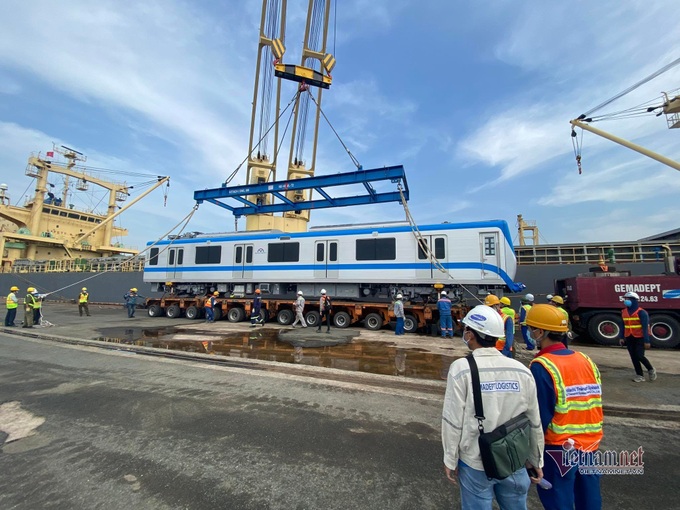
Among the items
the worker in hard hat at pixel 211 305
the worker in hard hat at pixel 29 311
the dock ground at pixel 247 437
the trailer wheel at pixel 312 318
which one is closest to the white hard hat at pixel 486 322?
the dock ground at pixel 247 437

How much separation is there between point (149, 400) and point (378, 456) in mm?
3649

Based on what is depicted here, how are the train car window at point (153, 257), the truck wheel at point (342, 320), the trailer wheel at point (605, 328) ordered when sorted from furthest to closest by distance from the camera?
the train car window at point (153, 257), the truck wheel at point (342, 320), the trailer wheel at point (605, 328)

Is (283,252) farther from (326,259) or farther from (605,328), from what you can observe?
(605,328)

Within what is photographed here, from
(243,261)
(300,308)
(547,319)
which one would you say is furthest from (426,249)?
(547,319)

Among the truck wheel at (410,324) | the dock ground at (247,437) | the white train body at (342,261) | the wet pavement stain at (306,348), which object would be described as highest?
the white train body at (342,261)

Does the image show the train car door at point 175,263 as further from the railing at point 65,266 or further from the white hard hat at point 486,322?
the white hard hat at point 486,322

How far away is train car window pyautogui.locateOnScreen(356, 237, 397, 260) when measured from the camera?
12286 mm

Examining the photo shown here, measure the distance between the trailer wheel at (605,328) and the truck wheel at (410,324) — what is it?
5.53 meters

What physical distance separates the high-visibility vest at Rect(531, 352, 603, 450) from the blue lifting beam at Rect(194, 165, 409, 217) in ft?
38.0

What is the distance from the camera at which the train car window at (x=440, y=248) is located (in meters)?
11.5

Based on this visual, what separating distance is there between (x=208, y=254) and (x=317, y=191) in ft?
21.4

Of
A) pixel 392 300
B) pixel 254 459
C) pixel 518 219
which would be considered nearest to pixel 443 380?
pixel 254 459

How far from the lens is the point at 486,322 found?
6.17 ft

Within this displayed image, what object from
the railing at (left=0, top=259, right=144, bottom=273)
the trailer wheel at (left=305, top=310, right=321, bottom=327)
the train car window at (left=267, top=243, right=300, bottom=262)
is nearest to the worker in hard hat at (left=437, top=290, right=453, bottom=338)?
the trailer wheel at (left=305, top=310, right=321, bottom=327)
